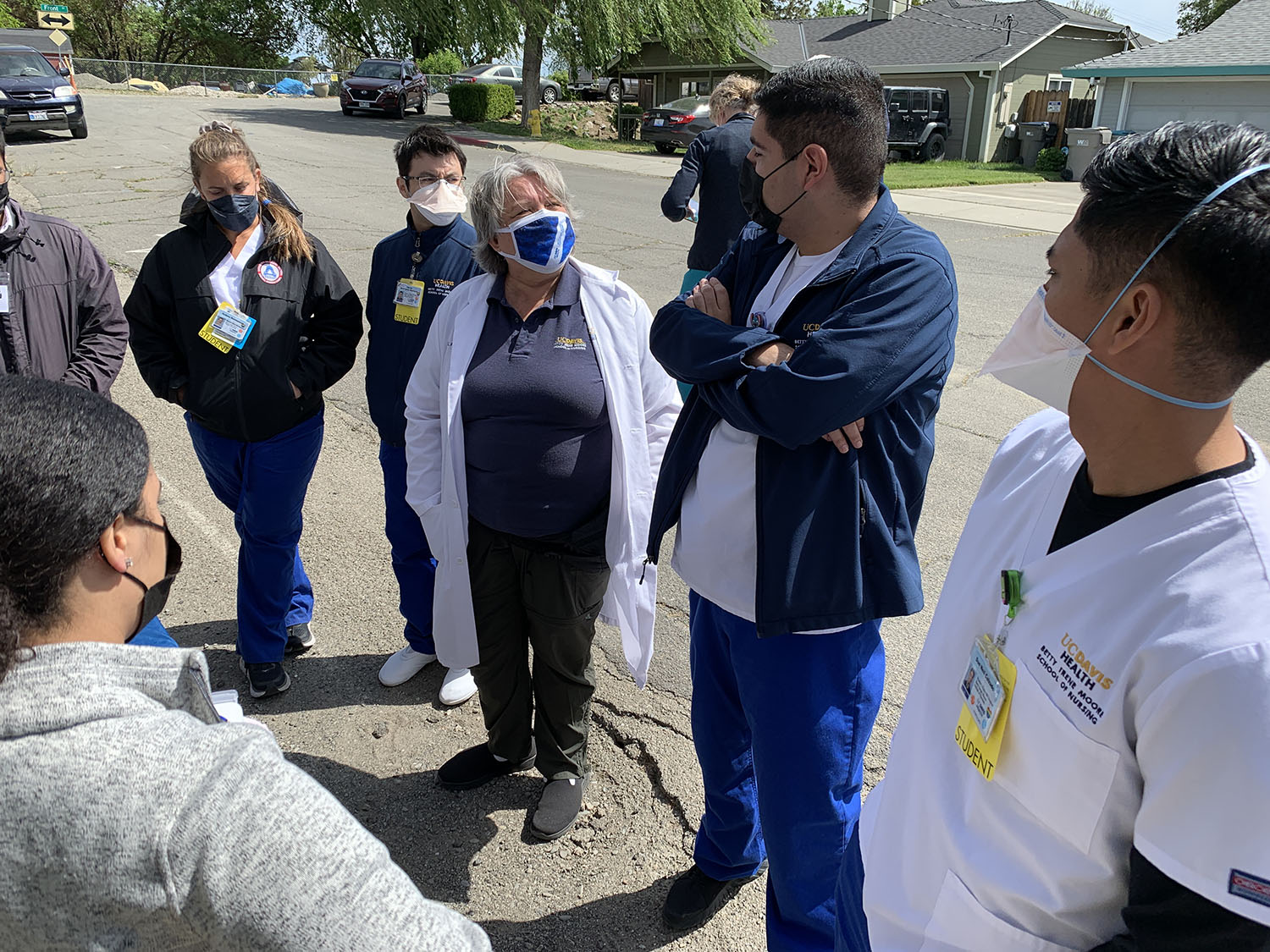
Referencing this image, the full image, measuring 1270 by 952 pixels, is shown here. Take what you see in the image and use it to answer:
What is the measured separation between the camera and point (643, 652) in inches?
121

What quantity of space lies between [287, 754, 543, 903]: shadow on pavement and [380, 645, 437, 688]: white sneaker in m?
0.47

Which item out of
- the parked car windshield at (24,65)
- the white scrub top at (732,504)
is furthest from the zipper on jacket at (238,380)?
the parked car windshield at (24,65)

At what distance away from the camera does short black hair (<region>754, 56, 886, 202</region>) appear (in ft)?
7.08

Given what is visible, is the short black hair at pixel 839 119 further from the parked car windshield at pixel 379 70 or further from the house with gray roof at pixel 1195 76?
the parked car windshield at pixel 379 70

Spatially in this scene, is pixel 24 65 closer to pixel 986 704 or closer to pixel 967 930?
pixel 986 704

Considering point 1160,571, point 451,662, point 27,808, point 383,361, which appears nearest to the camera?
point 27,808

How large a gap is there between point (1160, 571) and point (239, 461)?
3.35 metres

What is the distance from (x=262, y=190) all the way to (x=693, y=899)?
305cm

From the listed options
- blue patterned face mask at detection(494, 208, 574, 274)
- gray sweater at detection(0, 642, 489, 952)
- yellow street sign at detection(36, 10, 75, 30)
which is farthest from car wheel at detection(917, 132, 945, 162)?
yellow street sign at detection(36, 10, 75, 30)

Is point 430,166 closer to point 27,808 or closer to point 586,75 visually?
point 27,808

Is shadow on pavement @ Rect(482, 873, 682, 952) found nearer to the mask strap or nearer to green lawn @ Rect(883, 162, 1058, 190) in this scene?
the mask strap

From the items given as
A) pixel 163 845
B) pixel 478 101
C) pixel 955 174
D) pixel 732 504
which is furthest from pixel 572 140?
pixel 163 845

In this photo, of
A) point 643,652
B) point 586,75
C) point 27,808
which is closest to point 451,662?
point 643,652

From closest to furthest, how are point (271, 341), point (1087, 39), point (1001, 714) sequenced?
point (1001, 714) < point (271, 341) < point (1087, 39)
